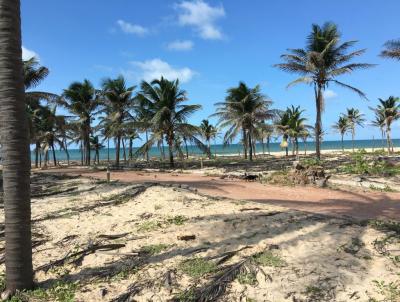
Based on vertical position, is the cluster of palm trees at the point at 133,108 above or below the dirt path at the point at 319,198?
above

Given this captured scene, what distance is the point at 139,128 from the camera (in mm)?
27109

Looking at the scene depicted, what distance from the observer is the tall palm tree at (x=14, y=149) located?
5.25 metres

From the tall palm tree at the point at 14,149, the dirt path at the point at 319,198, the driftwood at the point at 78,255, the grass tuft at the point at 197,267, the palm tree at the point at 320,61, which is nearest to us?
the tall palm tree at the point at 14,149

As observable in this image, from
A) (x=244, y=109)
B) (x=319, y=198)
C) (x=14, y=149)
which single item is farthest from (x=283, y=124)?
(x=14, y=149)

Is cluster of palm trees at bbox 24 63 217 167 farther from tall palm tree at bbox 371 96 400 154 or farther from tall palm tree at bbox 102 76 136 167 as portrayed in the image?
tall palm tree at bbox 371 96 400 154

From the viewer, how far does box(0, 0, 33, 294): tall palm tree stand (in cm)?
525

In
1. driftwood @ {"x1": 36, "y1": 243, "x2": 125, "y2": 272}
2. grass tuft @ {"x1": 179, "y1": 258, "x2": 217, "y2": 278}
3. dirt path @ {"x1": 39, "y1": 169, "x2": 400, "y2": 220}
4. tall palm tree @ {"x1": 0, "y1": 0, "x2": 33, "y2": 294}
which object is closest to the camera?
tall palm tree @ {"x1": 0, "y1": 0, "x2": 33, "y2": 294}

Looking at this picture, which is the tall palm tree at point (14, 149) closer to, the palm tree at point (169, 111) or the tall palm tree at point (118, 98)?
the palm tree at point (169, 111)

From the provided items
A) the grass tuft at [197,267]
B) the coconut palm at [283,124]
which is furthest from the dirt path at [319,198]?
the coconut palm at [283,124]

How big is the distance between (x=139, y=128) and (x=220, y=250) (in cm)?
2125

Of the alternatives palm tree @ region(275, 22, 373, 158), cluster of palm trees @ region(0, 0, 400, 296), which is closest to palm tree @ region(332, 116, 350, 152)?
cluster of palm trees @ region(0, 0, 400, 296)

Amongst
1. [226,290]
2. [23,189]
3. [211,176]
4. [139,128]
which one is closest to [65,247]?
[23,189]

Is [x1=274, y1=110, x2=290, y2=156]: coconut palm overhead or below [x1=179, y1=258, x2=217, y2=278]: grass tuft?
overhead

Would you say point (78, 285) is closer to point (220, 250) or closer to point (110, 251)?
point (110, 251)
